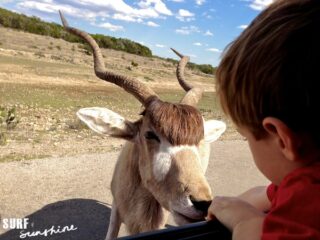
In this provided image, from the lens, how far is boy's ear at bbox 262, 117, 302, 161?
130 cm

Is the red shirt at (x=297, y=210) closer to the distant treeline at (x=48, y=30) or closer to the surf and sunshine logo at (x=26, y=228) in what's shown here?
the surf and sunshine logo at (x=26, y=228)

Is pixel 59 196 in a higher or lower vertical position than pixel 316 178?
lower

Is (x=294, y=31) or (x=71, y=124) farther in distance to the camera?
(x=71, y=124)

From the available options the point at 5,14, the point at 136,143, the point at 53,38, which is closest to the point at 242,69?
the point at 136,143

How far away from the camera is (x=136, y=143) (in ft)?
15.3

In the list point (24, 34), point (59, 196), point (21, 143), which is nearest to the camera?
point (59, 196)

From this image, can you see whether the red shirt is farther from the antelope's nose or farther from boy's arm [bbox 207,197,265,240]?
the antelope's nose

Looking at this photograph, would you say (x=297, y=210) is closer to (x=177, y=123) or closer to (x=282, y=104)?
(x=282, y=104)

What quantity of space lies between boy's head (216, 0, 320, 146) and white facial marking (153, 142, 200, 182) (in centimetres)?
264

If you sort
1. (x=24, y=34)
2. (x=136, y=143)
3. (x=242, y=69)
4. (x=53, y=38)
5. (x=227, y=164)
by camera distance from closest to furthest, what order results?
(x=242, y=69), (x=136, y=143), (x=227, y=164), (x=24, y=34), (x=53, y=38)

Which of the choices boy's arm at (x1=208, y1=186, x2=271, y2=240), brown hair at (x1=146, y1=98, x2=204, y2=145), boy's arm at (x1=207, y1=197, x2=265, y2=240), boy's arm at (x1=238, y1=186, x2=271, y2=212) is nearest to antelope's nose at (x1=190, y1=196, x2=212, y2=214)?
brown hair at (x1=146, y1=98, x2=204, y2=145)

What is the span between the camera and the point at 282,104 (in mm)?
1272

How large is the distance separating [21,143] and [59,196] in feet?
12.4

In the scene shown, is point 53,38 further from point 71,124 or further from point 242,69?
point 242,69
